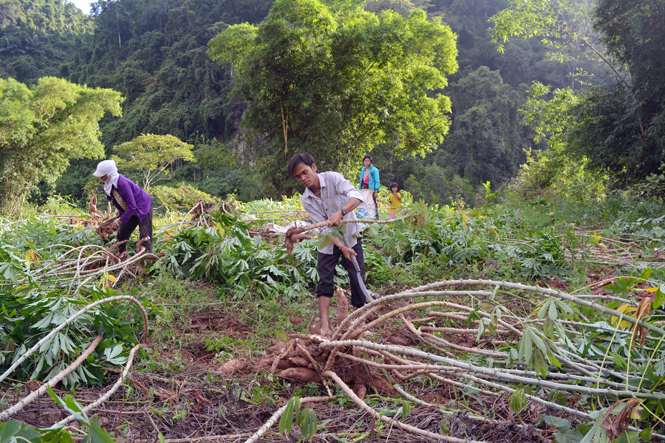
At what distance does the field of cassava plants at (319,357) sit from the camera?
1546 mm

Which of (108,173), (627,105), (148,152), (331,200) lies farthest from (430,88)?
(148,152)

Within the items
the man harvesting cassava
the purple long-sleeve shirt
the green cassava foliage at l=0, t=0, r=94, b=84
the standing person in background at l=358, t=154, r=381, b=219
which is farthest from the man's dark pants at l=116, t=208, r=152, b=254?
the green cassava foliage at l=0, t=0, r=94, b=84

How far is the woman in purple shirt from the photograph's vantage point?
4441 mm

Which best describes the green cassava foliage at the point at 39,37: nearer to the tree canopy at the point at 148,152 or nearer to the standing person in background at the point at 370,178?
the tree canopy at the point at 148,152

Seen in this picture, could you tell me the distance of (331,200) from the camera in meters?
3.03

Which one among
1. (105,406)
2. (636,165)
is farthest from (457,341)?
(636,165)

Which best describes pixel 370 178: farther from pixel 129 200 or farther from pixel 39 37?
pixel 39 37

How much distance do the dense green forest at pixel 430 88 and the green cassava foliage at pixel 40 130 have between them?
21.0 ft

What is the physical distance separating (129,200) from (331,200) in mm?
2754

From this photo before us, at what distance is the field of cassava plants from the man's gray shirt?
380 mm

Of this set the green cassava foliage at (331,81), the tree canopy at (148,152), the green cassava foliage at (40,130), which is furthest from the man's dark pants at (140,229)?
the tree canopy at (148,152)

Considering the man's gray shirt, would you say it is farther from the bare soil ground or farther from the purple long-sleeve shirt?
the purple long-sleeve shirt

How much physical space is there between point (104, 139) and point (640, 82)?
39.1 m

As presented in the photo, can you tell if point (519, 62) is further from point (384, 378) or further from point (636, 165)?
point (384, 378)
